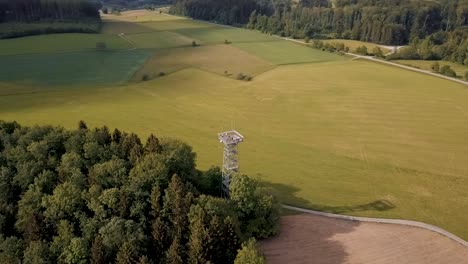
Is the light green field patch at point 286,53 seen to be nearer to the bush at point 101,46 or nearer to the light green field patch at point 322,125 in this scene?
the light green field patch at point 322,125

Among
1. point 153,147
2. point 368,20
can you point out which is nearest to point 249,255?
point 153,147

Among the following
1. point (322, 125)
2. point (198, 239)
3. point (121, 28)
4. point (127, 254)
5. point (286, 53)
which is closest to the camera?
point (127, 254)

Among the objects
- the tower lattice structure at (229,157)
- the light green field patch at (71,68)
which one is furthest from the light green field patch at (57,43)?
the tower lattice structure at (229,157)

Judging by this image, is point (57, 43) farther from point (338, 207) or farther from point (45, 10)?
point (338, 207)

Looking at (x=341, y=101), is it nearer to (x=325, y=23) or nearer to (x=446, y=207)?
(x=446, y=207)

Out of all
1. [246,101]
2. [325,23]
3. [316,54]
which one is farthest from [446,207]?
A: [325,23]

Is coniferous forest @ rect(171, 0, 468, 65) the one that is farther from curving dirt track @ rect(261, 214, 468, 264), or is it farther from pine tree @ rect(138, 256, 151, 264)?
pine tree @ rect(138, 256, 151, 264)
